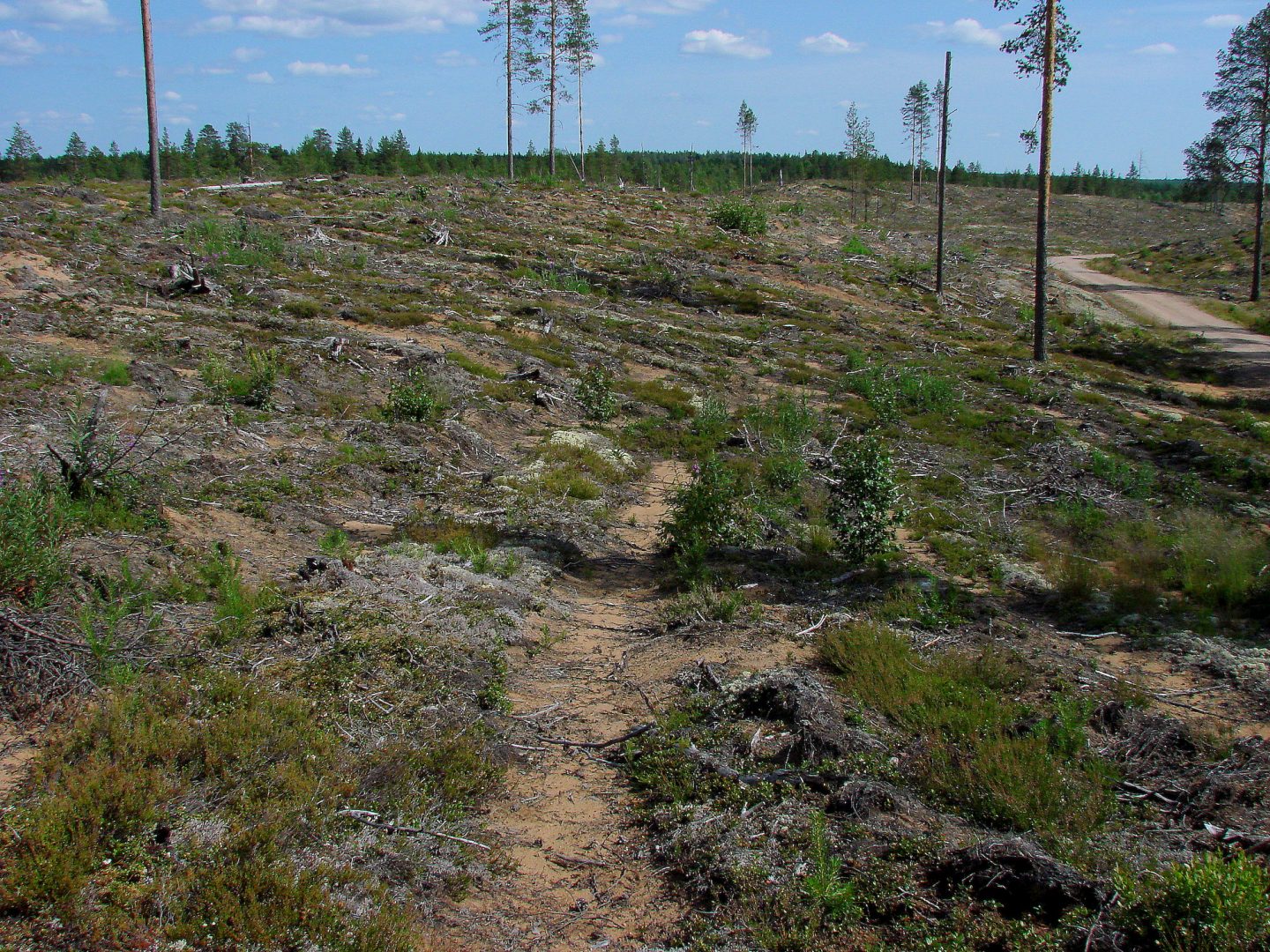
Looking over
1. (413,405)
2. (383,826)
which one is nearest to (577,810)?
(383,826)

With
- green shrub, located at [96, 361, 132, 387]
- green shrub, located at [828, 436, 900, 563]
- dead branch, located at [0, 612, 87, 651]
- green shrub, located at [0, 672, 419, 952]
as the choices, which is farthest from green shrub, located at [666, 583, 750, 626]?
green shrub, located at [96, 361, 132, 387]

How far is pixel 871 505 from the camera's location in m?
7.96

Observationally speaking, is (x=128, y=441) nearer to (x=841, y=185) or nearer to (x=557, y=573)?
(x=557, y=573)

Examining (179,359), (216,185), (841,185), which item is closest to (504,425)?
(179,359)

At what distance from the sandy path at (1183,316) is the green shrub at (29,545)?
25.2 metres

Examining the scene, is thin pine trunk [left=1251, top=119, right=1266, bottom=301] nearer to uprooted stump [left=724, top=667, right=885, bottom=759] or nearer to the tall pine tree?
the tall pine tree

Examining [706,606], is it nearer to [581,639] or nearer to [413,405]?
[581,639]

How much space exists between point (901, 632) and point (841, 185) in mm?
80422

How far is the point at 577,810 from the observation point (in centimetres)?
448

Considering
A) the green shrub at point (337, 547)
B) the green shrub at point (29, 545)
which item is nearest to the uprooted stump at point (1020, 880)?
the green shrub at point (337, 547)

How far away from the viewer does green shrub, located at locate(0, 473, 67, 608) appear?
4.96m

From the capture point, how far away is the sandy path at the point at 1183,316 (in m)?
23.2

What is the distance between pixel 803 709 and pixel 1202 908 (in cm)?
222

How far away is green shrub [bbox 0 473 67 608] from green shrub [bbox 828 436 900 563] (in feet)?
21.0
